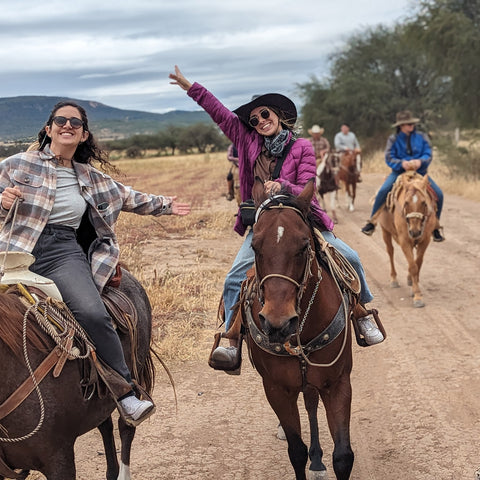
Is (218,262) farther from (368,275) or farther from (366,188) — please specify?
(366,188)

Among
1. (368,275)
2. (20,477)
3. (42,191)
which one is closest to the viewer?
(20,477)

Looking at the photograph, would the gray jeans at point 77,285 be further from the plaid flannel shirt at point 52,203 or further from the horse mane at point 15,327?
the horse mane at point 15,327

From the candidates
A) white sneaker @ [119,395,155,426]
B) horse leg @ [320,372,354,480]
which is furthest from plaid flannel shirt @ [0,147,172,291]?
horse leg @ [320,372,354,480]

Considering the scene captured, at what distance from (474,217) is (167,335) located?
10891 millimetres

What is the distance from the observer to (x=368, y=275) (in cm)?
1134

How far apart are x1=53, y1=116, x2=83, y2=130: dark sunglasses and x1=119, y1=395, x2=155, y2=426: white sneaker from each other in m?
1.76

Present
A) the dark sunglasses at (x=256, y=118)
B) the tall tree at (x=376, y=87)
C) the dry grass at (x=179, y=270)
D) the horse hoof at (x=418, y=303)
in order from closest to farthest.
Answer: the dark sunglasses at (x=256, y=118) → the dry grass at (x=179, y=270) → the horse hoof at (x=418, y=303) → the tall tree at (x=376, y=87)

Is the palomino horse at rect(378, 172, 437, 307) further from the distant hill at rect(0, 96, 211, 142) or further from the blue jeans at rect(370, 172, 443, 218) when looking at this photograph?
the distant hill at rect(0, 96, 211, 142)

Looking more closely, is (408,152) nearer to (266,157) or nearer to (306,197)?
(266,157)

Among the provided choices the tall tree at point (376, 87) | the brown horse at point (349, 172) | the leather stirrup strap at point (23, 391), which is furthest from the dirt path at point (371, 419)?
the tall tree at point (376, 87)

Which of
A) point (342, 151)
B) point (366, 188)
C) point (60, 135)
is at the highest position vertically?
point (60, 135)

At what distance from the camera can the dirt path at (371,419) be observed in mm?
5109

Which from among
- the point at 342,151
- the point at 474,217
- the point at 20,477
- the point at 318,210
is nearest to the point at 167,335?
the point at 318,210

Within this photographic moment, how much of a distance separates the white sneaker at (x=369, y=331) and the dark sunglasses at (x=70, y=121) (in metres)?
2.56
